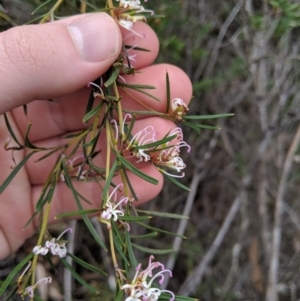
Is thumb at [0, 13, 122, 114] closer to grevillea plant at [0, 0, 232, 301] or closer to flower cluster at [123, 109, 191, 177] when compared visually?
grevillea plant at [0, 0, 232, 301]

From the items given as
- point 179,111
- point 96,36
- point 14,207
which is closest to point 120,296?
point 179,111

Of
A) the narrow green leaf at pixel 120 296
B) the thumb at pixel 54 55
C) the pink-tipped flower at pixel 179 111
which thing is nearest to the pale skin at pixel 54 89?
the thumb at pixel 54 55

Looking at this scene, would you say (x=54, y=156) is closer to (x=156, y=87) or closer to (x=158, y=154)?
(x=156, y=87)

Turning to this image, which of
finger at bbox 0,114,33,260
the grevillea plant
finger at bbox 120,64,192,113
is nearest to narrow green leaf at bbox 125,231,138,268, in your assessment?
the grevillea plant

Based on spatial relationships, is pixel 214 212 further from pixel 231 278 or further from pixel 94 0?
pixel 94 0

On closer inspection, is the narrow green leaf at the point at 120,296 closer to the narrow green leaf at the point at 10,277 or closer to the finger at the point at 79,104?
the narrow green leaf at the point at 10,277

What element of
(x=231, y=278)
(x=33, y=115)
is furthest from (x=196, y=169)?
(x=33, y=115)
